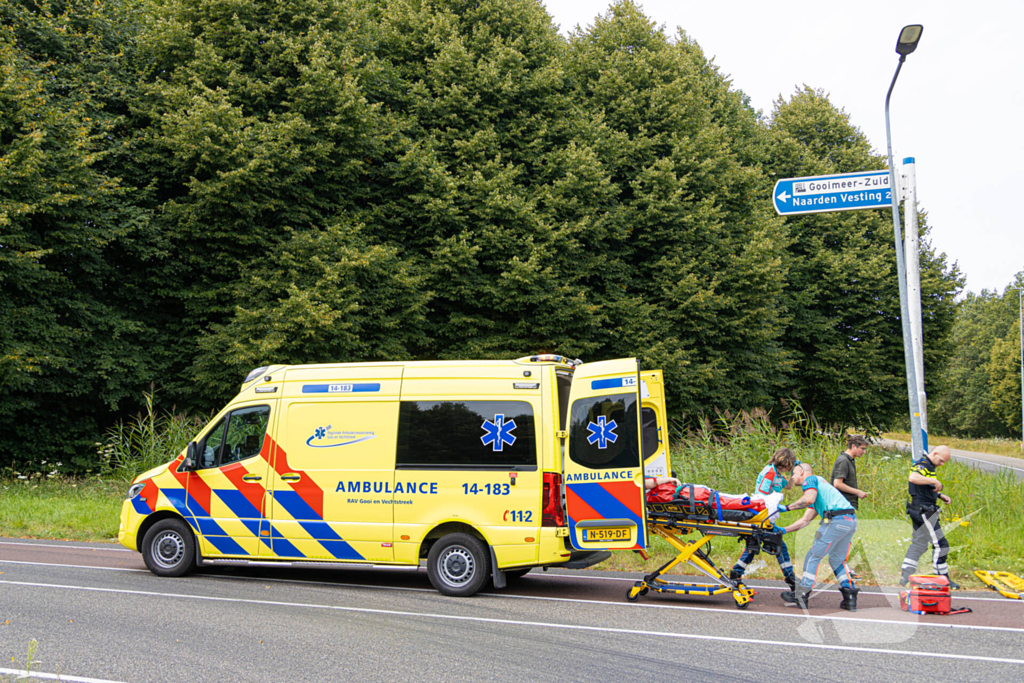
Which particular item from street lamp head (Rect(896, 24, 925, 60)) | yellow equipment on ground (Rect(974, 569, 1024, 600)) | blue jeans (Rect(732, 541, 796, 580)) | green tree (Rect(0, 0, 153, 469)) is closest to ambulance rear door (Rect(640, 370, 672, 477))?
blue jeans (Rect(732, 541, 796, 580))

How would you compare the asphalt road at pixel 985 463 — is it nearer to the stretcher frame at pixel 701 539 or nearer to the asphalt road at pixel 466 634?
the stretcher frame at pixel 701 539

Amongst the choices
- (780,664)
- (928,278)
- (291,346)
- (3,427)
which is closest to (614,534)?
(780,664)

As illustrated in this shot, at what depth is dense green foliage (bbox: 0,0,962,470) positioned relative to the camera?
693 inches

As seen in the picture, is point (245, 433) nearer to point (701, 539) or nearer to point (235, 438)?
point (235, 438)

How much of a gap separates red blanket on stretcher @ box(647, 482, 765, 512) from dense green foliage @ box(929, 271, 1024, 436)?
68.2 m

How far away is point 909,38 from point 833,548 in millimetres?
6367

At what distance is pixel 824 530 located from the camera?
7.88 meters

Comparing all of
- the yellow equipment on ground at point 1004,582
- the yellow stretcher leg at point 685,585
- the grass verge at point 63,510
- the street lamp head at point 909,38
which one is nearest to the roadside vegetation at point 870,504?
the yellow equipment on ground at point 1004,582

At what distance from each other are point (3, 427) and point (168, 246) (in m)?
6.19

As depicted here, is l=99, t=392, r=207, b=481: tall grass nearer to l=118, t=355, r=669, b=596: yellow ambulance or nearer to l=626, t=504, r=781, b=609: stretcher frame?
l=118, t=355, r=669, b=596: yellow ambulance

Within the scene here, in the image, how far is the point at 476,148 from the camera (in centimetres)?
A: 2108

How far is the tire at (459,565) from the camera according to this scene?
8305 mm

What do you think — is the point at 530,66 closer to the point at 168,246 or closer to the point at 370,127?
the point at 370,127

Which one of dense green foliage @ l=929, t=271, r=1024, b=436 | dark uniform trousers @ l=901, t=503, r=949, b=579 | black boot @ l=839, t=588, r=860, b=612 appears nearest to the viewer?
black boot @ l=839, t=588, r=860, b=612
